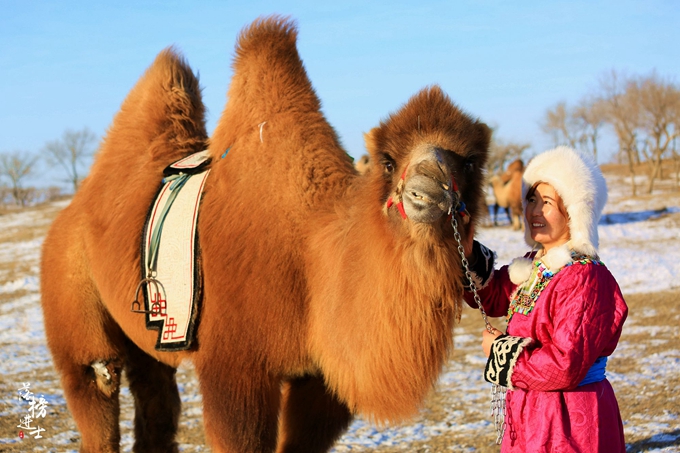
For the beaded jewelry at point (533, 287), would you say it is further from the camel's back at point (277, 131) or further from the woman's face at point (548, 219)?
the camel's back at point (277, 131)

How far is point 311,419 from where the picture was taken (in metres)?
3.54

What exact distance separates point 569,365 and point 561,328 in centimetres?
12

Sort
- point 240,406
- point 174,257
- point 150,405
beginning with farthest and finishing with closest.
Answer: point 150,405
point 174,257
point 240,406

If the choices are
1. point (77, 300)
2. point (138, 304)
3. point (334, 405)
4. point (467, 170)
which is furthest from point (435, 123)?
point (77, 300)

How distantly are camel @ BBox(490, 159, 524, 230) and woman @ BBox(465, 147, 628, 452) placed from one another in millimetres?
17964

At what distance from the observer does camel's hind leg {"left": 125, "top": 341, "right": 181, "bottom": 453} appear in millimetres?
4449

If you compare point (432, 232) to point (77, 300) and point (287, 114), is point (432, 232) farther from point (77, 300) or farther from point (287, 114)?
point (77, 300)

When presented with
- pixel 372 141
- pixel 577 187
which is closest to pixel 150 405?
pixel 372 141

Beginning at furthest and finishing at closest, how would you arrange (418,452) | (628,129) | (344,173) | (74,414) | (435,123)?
(628,129)
(418,452)
(74,414)
(344,173)
(435,123)

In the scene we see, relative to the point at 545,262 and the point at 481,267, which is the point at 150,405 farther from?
the point at 545,262

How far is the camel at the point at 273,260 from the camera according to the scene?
2.57 m

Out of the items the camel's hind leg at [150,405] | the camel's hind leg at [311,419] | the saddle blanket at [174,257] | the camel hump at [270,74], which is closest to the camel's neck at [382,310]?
the camel's hind leg at [311,419]

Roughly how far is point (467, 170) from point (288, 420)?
5.93 feet

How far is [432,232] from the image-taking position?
7.80ft
